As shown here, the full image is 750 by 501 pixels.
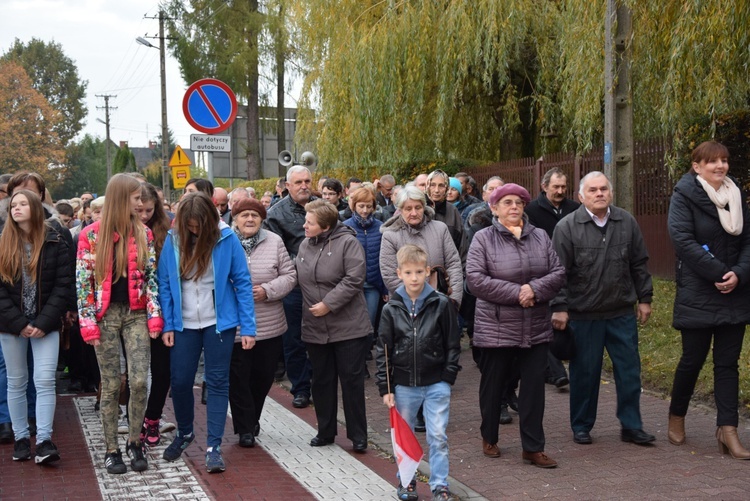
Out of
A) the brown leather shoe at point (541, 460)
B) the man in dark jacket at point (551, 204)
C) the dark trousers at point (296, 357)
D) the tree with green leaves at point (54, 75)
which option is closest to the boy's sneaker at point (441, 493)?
the brown leather shoe at point (541, 460)

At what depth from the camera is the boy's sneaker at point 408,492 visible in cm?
574

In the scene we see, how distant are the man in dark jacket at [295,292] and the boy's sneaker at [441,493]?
3255 mm

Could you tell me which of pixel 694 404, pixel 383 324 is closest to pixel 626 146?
pixel 694 404

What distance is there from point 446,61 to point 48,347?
419 inches

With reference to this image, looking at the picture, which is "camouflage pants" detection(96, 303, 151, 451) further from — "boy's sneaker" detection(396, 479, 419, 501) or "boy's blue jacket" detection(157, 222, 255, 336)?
"boy's sneaker" detection(396, 479, 419, 501)

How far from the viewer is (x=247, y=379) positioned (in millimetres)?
7219

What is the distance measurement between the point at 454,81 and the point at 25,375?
36.2 feet

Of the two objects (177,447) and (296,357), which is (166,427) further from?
(296,357)

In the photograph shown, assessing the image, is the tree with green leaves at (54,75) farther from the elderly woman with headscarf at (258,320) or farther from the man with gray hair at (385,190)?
the elderly woman with headscarf at (258,320)

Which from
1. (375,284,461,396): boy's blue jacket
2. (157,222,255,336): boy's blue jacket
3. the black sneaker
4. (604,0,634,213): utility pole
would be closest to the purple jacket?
(375,284,461,396): boy's blue jacket

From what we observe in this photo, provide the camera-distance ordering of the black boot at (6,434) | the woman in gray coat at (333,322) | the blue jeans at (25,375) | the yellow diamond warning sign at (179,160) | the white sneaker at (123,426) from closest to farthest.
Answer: the blue jeans at (25,375)
the woman in gray coat at (333,322)
the black boot at (6,434)
the white sneaker at (123,426)
the yellow diamond warning sign at (179,160)

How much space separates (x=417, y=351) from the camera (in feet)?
19.1

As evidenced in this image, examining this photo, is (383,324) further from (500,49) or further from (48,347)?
(500,49)

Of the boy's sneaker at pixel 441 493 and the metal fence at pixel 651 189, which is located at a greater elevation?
the metal fence at pixel 651 189
